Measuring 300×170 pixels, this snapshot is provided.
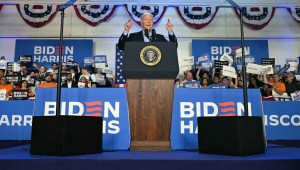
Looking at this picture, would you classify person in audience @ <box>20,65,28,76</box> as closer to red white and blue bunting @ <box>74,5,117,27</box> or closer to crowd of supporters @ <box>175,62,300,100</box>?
red white and blue bunting @ <box>74,5,117,27</box>

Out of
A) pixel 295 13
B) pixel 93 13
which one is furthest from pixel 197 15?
pixel 93 13

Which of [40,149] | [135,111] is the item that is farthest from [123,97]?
[40,149]

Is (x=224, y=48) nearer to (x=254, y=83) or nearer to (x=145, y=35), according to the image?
(x=254, y=83)

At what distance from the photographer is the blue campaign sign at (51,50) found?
319 inches

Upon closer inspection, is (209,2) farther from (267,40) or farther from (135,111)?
(135,111)

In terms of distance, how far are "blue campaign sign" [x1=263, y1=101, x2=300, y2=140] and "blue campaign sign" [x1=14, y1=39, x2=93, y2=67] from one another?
564 centimetres

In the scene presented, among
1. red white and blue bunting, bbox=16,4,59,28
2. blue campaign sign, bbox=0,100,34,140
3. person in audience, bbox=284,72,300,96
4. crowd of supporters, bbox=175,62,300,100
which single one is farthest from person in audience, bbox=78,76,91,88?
person in audience, bbox=284,72,300,96

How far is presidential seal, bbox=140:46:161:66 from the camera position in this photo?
1.96 metres

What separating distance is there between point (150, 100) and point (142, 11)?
6469 mm

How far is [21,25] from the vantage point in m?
8.51

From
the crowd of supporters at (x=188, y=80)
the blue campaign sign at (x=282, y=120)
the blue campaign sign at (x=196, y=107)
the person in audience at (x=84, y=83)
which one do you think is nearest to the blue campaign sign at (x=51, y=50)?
the crowd of supporters at (x=188, y=80)

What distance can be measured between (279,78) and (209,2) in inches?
110

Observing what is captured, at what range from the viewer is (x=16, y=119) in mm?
3738

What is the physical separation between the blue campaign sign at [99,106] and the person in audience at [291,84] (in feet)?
17.8
